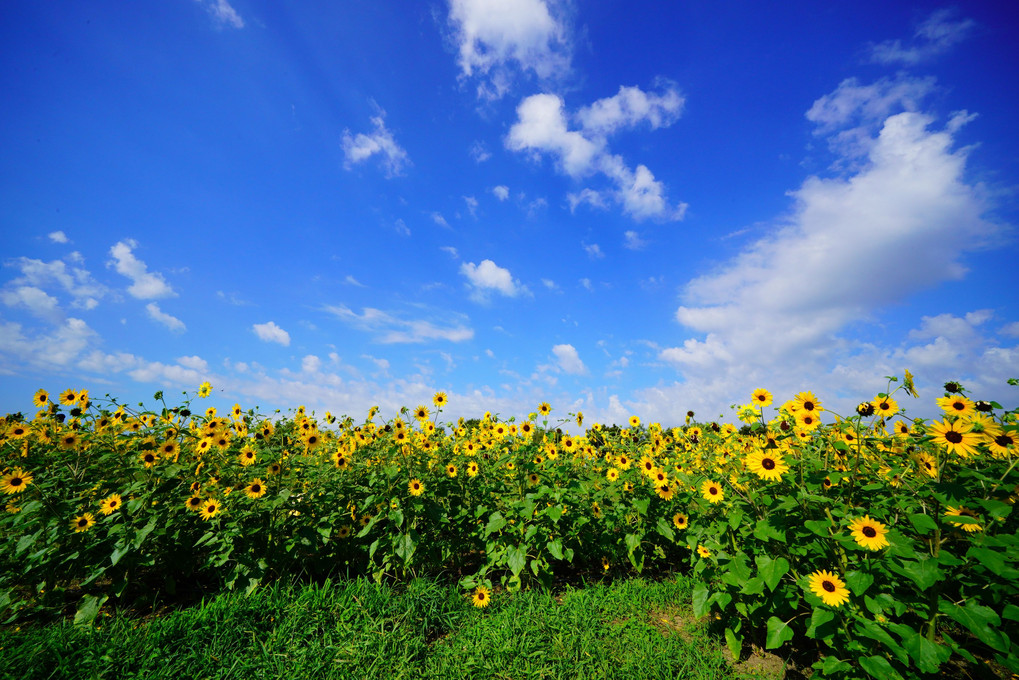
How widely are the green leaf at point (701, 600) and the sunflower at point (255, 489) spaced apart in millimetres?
3504

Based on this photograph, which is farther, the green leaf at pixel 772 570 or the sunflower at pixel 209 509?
the sunflower at pixel 209 509

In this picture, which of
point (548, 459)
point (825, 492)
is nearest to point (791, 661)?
point (825, 492)

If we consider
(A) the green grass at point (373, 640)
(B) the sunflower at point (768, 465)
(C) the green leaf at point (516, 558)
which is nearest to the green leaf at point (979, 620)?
(B) the sunflower at point (768, 465)

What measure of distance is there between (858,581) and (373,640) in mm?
2968

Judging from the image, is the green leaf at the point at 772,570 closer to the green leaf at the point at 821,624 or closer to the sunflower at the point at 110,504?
the green leaf at the point at 821,624

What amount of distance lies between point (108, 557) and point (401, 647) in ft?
8.59

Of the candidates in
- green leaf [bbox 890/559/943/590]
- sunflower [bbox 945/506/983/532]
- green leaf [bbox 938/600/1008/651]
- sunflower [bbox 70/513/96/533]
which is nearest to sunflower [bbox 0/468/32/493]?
sunflower [bbox 70/513/96/533]

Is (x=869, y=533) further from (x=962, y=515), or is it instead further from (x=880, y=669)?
(x=880, y=669)

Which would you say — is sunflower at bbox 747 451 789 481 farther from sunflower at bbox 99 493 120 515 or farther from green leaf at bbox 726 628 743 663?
sunflower at bbox 99 493 120 515

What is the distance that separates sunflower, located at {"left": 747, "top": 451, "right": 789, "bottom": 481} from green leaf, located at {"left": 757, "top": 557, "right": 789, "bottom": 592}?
49 cm

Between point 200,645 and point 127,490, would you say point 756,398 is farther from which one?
point 127,490

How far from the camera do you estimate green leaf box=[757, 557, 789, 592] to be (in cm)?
254

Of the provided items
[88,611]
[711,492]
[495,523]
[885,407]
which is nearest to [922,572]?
[885,407]

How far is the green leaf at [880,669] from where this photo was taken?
2.14 metres
